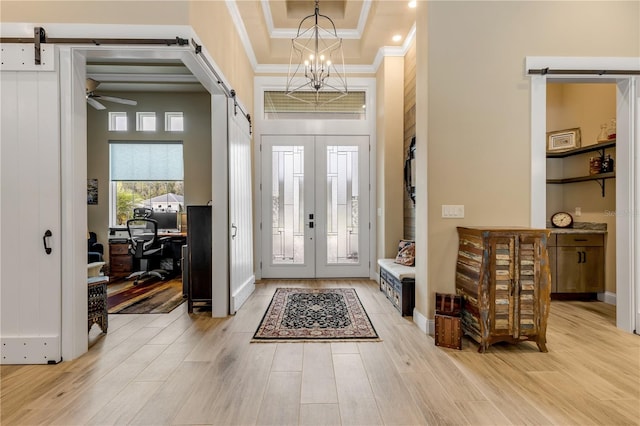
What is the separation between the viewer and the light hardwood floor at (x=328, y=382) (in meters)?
1.86

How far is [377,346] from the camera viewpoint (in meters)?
2.82

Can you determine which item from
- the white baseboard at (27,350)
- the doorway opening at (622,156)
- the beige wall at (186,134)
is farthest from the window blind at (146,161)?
the doorway opening at (622,156)

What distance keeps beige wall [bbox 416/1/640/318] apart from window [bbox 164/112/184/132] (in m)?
5.44

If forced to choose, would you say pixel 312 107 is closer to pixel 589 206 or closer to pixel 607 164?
pixel 607 164

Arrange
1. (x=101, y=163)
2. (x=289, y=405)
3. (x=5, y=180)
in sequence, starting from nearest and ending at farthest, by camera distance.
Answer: (x=289, y=405) → (x=5, y=180) → (x=101, y=163)

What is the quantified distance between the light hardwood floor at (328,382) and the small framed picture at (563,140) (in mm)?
2801

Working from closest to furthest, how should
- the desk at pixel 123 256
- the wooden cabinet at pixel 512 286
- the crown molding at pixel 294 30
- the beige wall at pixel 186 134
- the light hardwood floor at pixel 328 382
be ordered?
the light hardwood floor at pixel 328 382
the wooden cabinet at pixel 512 286
the crown molding at pixel 294 30
the desk at pixel 123 256
the beige wall at pixel 186 134

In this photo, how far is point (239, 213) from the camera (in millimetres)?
4164

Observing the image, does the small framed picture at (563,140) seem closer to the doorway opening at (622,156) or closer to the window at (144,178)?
the doorway opening at (622,156)

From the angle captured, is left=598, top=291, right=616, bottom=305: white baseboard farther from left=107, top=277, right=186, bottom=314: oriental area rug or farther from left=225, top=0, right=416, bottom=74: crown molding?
left=107, top=277, right=186, bottom=314: oriental area rug

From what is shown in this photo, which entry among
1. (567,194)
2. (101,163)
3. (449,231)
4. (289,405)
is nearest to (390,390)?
(289,405)

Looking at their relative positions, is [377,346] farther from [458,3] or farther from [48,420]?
[458,3]

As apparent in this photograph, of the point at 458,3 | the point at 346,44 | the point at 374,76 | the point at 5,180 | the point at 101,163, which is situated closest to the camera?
the point at 5,180

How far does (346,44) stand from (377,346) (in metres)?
4.56
